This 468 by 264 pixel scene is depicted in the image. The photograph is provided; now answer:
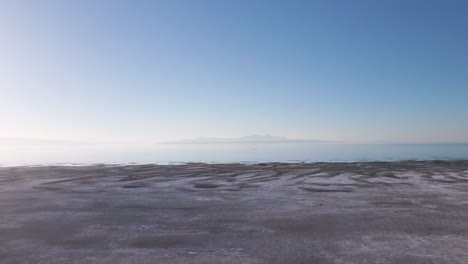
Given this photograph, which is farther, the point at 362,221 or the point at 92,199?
the point at 92,199

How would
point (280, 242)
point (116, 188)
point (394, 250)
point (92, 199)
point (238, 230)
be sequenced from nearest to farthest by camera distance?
point (394, 250), point (280, 242), point (238, 230), point (92, 199), point (116, 188)

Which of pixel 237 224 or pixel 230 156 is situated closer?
pixel 237 224

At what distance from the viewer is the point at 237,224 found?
10.5 m

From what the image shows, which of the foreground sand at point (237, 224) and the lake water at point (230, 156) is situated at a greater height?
the lake water at point (230, 156)

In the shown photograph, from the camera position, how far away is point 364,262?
284 inches

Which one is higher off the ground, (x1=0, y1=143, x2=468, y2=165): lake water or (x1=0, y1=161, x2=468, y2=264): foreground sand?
(x1=0, y1=143, x2=468, y2=165): lake water

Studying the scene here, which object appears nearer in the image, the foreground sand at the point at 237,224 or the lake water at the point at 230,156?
the foreground sand at the point at 237,224

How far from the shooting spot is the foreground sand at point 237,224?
7778 millimetres

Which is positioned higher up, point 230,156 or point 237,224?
point 230,156

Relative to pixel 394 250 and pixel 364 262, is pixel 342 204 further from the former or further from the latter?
pixel 364 262

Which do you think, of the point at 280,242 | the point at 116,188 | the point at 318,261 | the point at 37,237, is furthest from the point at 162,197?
the point at 318,261

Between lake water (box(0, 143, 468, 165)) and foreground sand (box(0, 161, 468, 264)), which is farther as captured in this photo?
lake water (box(0, 143, 468, 165))

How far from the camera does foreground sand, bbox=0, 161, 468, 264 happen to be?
7.78m

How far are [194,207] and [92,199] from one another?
495 centimetres
